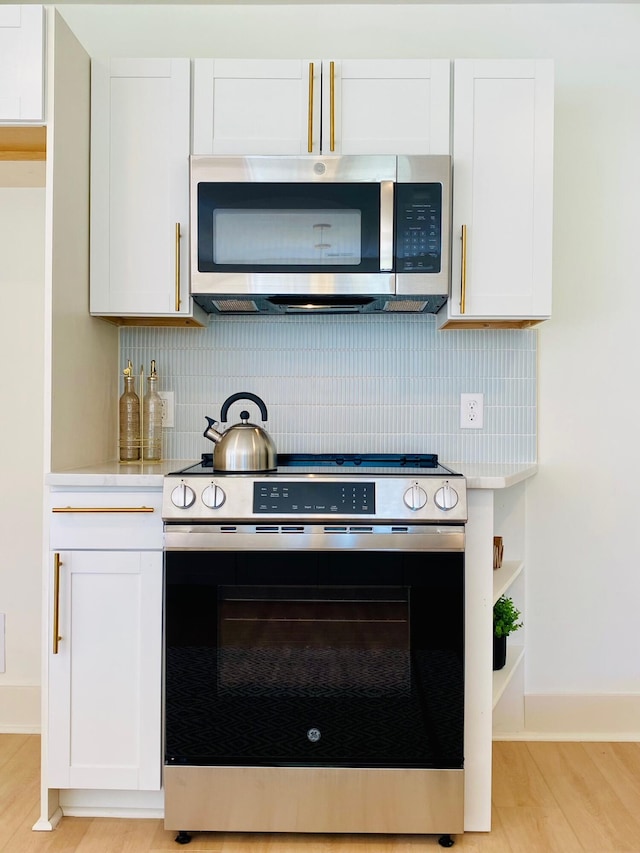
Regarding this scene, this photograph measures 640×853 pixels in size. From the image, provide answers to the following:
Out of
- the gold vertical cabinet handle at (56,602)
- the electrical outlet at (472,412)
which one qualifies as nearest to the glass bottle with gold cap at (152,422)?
the gold vertical cabinet handle at (56,602)

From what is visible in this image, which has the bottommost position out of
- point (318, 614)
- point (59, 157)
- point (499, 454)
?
point (318, 614)

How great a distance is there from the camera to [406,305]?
7.50 feet

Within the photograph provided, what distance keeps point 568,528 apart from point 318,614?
1086 mm

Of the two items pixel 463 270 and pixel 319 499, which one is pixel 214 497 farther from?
pixel 463 270

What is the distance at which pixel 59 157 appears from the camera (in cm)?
194

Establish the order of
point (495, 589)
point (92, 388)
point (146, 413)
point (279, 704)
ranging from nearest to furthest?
point (279, 704) < point (495, 589) < point (92, 388) < point (146, 413)


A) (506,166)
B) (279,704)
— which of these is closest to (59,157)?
(506,166)

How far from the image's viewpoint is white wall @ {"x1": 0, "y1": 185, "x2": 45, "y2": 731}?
2432 mm

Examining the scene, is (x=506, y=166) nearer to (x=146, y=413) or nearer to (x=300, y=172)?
(x=300, y=172)

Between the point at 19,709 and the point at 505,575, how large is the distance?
171 centimetres

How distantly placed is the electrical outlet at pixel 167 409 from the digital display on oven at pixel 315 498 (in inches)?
30.8

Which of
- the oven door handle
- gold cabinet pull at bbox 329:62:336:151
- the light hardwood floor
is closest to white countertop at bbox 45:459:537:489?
the oven door handle

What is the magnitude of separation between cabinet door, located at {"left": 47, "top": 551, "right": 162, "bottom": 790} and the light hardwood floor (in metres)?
0.14

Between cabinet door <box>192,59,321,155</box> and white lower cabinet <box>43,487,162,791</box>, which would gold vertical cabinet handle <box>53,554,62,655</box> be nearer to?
white lower cabinet <box>43,487,162,791</box>
